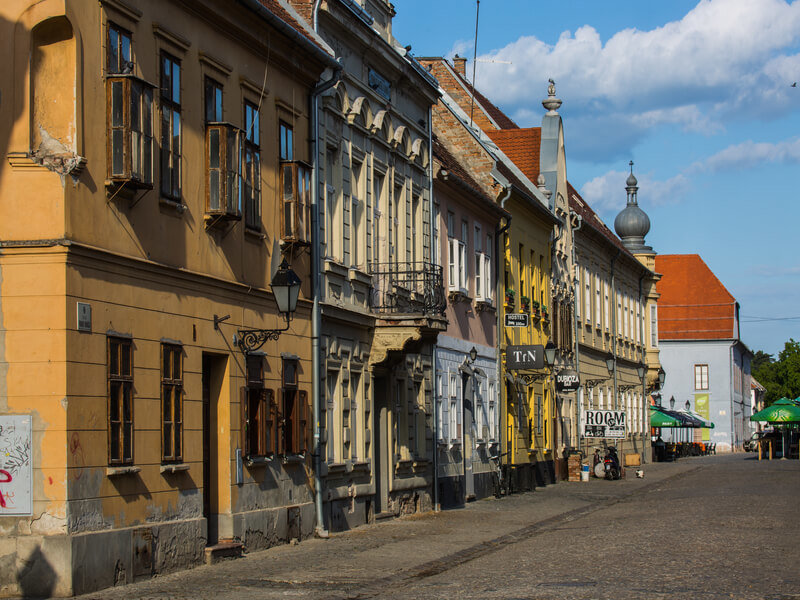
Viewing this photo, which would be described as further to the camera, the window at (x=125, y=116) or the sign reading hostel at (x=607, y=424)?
the sign reading hostel at (x=607, y=424)

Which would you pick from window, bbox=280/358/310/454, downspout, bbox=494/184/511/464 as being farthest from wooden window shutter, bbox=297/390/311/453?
downspout, bbox=494/184/511/464

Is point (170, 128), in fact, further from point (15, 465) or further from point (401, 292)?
point (401, 292)

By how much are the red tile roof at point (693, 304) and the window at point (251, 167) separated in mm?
80427

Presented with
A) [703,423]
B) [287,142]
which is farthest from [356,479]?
[703,423]

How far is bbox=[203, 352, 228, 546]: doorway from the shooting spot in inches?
685

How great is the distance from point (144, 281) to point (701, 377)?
84205 millimetres

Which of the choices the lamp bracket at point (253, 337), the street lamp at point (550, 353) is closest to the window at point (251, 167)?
the lamp bracket at point (253, 337)

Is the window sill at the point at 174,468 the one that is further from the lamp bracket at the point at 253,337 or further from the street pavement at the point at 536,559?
the lamp bracket at the point at 253,337

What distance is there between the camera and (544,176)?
4322cm

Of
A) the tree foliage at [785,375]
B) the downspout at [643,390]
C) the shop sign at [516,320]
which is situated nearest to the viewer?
the shop sign at [516,320]

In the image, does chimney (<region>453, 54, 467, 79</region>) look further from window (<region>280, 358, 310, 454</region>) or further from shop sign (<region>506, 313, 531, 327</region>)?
window (<region>280, 358, 310, 454</region>)

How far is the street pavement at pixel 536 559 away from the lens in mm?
13648

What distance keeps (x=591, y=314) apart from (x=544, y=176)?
9.10 m

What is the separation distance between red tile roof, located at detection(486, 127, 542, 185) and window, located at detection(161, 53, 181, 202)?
91.9 feet
